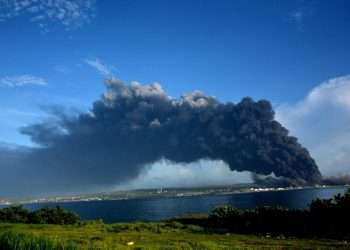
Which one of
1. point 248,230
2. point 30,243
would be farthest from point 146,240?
point 30,243

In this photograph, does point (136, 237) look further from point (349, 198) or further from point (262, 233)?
point (349, 198)

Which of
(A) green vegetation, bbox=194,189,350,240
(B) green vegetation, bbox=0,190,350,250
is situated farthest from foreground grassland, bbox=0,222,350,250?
(A) green vegetation, bbox=194,189,350,240

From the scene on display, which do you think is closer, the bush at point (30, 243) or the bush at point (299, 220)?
the bush at point (30, 243)

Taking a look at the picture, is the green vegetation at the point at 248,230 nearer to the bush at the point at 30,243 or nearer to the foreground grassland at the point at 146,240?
the foreground grassland at the point at 146,240

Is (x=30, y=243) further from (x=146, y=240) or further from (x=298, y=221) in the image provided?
(x=298, y=221)

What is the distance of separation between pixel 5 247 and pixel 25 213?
7066 cm

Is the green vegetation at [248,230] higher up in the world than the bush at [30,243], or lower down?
lower down

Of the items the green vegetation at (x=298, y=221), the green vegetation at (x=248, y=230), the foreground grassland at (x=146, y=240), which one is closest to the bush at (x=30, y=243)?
the foreground grassland at (x=146, y=240)

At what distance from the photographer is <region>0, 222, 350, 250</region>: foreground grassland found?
896 inches

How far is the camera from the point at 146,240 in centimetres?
5006

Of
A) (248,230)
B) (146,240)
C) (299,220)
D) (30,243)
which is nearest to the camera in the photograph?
(30,243)

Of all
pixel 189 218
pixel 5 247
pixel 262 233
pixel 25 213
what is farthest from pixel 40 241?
pixel 25 213

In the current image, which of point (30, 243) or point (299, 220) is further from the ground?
point (30, 243)

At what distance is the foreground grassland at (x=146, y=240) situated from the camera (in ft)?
74.7
